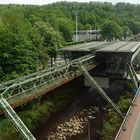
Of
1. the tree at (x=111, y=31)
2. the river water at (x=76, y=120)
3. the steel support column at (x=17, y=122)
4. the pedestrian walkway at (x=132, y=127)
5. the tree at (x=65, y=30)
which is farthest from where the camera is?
the tree at (x=111, y=31)

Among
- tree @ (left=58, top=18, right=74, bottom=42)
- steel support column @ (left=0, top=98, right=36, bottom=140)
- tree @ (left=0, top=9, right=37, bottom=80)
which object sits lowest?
tree @ (left=58, top=18, right=74, bottom=42)

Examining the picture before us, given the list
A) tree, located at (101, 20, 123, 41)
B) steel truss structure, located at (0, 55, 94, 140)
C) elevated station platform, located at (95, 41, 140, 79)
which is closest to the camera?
steel truss structure, located at (0, 55, 94, 140)

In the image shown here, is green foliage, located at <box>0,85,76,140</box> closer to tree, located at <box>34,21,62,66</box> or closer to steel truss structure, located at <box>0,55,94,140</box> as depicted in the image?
steel truss structure, located at <box>0,55,94,140</box>

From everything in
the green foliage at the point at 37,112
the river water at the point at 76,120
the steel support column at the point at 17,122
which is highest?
the steel support column at the point at 17,122

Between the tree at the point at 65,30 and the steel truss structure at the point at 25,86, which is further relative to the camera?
the tree at the point at 65,30

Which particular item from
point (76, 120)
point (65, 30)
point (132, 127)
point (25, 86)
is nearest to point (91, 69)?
point (76, 120)

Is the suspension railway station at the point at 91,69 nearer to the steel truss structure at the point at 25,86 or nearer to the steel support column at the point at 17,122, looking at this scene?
the steel truss structure at the point at 25,86

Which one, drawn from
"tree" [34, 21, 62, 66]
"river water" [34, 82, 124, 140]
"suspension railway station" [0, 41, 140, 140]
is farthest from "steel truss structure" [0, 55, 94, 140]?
"tree" [34, 21, 62, 66]

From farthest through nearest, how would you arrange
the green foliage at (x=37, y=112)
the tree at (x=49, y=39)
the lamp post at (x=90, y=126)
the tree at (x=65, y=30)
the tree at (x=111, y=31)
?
the tree at (x=111, y=31) → the tree at (x=65, y=30) → the tree at (x=49, y=39) → the lamp post at (x=90, y=126) → the green foliage at (x=37, y=112)

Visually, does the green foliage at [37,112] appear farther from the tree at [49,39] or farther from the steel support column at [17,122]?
the tree at [49,39]

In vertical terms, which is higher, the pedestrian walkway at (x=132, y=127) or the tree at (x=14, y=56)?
the tree at (x=14, y=56)

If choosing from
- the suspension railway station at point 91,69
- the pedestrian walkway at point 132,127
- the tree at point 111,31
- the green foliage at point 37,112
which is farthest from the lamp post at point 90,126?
the tree at point 111,31
